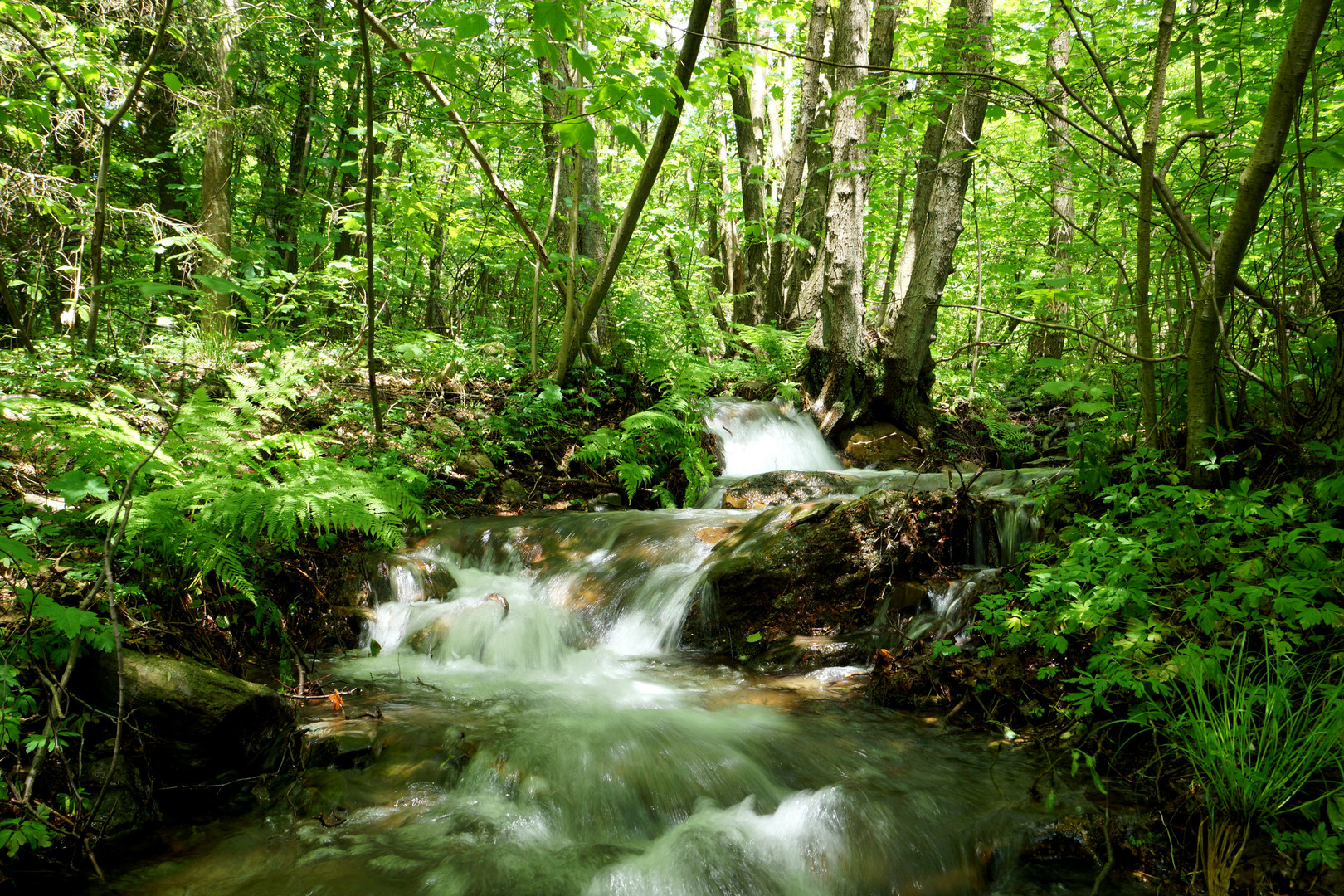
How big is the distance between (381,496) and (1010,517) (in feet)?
13.9

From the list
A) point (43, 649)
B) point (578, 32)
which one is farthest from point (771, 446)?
point (43, 649)

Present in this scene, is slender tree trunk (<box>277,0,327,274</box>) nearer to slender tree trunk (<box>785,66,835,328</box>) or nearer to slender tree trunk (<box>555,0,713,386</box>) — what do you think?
slender tree trunk (<box>555,0,713,386</box>)

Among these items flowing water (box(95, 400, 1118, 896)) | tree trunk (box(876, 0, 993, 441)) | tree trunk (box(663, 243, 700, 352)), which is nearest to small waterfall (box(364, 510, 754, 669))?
flowing water (box(95, 400, 1118, 896))

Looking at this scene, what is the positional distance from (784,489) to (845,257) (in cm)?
347

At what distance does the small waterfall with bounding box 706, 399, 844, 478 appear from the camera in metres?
8.71

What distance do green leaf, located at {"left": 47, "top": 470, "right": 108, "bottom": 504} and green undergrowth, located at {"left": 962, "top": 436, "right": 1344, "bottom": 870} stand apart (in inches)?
164

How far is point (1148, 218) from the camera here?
371cm

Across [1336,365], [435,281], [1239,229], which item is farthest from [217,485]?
[435,281]

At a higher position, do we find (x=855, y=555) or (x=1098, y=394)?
(x=1098, y=394)

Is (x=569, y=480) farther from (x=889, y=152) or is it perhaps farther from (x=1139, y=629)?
(x=889, y=152)

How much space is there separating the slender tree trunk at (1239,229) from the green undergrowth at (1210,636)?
1.01 ft

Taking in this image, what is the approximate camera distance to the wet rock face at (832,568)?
4.64 metres

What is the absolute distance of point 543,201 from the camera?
945 centimetres

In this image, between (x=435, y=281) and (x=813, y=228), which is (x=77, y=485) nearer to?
(x=813, y=228)
